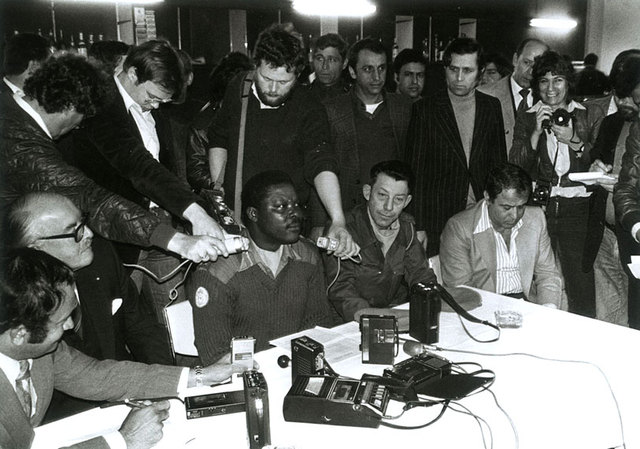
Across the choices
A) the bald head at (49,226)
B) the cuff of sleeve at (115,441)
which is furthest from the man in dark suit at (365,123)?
the cuff of sleeve at (115,441)

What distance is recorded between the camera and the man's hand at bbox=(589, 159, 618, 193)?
10.0ft

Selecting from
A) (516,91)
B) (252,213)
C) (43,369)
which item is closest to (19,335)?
(43,369)

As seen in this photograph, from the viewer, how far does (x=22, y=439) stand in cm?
157

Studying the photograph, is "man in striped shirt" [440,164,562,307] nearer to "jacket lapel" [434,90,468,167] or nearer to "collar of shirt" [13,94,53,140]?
"jacket lapel" [434,90,468,167]

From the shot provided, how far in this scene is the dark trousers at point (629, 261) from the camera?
321 centimetres

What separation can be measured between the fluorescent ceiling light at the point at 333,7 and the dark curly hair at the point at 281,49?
3.10 metres

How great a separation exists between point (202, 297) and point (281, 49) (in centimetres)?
113

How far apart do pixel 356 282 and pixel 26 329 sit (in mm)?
1636

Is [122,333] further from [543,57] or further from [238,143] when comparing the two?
[543,57]

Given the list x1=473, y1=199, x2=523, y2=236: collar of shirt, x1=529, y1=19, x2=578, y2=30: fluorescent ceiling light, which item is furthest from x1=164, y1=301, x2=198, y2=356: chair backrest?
x1=529, y1=19, x2=578, y2=30: fluorescent ceiling light

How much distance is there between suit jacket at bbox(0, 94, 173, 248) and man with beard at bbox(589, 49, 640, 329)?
2.19 metres

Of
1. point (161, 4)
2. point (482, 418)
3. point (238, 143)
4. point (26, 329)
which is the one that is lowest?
point (482, 418)

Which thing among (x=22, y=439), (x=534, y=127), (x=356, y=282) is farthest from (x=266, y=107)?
(x=22, y=439)

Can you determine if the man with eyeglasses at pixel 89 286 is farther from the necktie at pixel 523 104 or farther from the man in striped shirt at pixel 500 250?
the necktie at pixel 523 104
